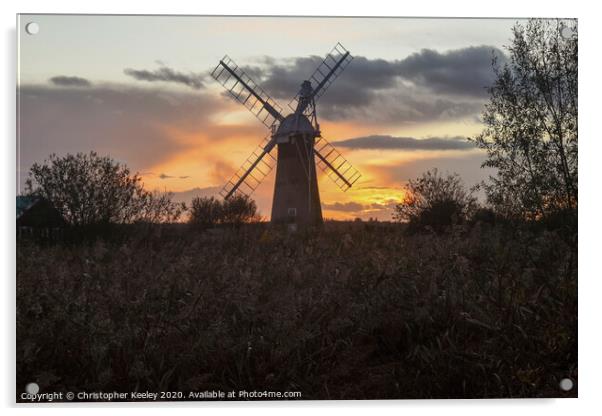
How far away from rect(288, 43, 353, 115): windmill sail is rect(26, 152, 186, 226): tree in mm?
2351

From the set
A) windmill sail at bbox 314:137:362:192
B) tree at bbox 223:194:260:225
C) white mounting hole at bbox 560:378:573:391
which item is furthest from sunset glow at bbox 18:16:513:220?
white mounting hole at bbox 560:378:573:391

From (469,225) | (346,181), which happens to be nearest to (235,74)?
(346,181)

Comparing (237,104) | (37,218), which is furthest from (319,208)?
(37,218)

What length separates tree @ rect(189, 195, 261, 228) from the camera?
8605 millimetres

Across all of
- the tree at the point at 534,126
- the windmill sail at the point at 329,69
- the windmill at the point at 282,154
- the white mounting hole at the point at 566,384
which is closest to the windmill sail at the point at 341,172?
the windmill at the point at 282,154

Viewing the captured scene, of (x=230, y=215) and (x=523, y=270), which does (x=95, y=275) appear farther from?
(x=523, y=270)

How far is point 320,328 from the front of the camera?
21.9ft

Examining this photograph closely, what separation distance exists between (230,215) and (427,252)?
3381mm

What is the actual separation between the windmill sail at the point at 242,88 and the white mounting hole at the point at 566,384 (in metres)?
4.86

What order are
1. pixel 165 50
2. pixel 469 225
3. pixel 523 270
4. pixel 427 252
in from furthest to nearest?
pixel 469 225
pixel 427 252
pixel 165 50
pixel 523 270

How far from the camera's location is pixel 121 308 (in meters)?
6.45

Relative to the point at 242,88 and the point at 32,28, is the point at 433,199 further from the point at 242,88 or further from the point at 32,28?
the point at 32,28

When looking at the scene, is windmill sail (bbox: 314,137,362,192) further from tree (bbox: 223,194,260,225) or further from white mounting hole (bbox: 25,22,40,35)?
white mounting hole (bbox: 25,22,40,35)

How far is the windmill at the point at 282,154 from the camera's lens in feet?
25.7
